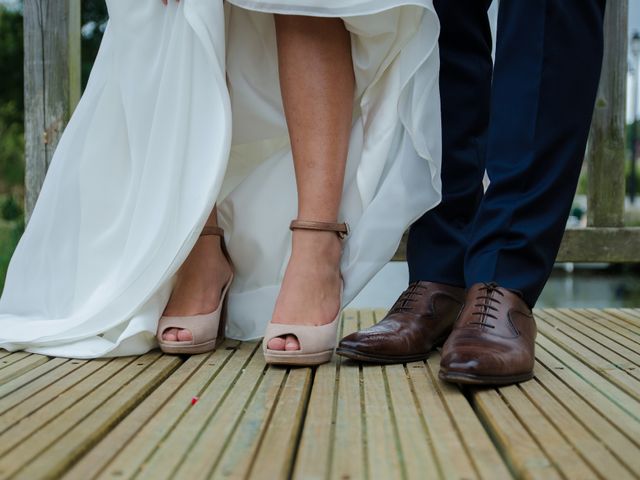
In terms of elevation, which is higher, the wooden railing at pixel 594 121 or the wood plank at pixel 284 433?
the wooden railing at pixel 594 121

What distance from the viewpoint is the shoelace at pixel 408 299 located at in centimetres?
124

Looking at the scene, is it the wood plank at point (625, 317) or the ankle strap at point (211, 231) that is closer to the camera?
the ankle strap at point (211, 231)

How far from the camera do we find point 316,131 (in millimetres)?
1213

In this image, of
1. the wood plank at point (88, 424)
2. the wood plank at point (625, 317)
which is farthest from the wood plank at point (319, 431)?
the wood plank at point (625, 317)

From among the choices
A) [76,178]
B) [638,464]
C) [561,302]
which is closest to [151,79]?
[76,178]

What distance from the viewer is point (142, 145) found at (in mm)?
1333

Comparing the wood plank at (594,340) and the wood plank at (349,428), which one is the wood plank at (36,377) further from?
the wood plank at (594,340)

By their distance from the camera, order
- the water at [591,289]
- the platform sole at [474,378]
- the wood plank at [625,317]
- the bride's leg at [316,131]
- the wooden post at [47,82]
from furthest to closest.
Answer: the water at [591,289]
the wooden post at [47,82]
the wood plank at [625,317]
the bride's leg at [316,131]
the platform sole at [474,378]

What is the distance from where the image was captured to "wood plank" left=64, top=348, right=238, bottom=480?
2.28 ft

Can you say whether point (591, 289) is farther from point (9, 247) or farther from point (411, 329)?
point (411, 329)

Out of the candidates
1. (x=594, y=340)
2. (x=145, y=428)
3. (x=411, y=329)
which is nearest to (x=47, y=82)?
(x=411, y=329)

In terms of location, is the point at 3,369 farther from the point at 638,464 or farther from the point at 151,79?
the point at 638,464

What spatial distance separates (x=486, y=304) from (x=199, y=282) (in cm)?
50

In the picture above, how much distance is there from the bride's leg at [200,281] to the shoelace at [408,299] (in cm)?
31
